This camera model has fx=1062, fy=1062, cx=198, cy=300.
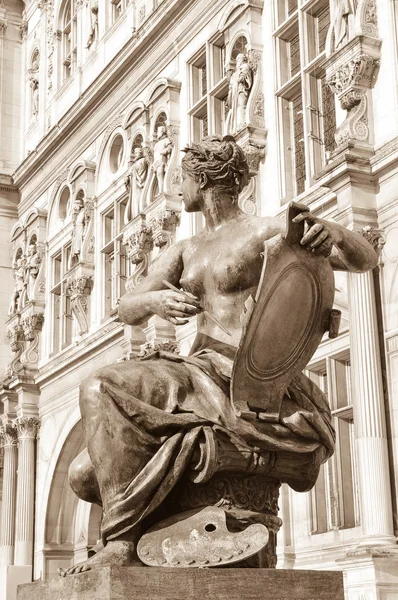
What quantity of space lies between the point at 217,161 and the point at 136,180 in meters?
15.0

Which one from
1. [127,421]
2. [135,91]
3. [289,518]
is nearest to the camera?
[127,421]

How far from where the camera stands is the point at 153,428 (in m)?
3.75

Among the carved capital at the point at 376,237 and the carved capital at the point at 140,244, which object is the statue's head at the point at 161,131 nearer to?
the carved capital at the point at 140,244

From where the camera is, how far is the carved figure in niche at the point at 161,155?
18.0m

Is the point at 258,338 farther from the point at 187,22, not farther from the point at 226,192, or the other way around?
the point at 187,22

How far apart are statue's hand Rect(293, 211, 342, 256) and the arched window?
2166 centimetres

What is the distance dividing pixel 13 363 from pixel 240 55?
35.6 feet

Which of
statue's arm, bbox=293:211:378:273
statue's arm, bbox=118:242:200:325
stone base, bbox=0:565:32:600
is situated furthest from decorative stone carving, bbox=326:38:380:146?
stone base, bbox=0:565:32:600

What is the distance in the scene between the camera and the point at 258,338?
382 centimetres

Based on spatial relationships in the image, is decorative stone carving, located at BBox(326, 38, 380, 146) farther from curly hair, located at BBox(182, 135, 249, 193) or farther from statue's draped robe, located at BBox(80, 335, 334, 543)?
statue's draped robe, located at BBox(80, 335, 334, 543)

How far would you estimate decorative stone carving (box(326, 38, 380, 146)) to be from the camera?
12.6 m

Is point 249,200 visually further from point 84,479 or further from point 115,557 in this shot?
point 115,557

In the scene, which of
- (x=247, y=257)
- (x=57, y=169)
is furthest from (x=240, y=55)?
(x=247, y=257)

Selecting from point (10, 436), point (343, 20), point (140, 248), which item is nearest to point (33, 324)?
point (10, 436)
